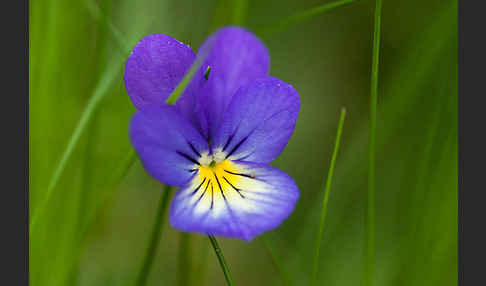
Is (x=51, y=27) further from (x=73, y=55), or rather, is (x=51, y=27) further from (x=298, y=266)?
(x=298, y=266)

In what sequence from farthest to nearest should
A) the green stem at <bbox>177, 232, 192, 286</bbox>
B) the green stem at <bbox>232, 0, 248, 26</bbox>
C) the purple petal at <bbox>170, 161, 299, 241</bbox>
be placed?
the green stem at <bbox>232, 0, 248, 26</bbox>
the green stem at <bbox>177, 232, 192, 286</bbox>
the purple petal at <bbox>170, 161, 299, 241</bbox>

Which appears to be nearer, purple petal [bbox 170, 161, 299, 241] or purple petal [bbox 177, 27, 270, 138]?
purple petal [bbox 170, 161, 299, 241]

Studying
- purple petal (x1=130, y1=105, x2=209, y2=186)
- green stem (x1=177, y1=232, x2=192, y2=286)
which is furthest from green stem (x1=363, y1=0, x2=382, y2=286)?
green stem (x1=177, y1=232, x2=192, y2=286)

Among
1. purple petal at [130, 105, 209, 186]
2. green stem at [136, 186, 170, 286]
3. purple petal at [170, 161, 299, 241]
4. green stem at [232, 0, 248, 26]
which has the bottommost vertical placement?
green stem at [136, 186, 170, 286]

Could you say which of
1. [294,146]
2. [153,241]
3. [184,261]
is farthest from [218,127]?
[294,146]

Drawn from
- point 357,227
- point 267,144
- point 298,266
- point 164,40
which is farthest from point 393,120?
point 164,40

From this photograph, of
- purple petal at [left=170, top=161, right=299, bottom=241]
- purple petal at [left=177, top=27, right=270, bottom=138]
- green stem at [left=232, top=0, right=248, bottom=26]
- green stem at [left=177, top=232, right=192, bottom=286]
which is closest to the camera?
purple petal at [left=170, top=161, right=299, bottom=241]

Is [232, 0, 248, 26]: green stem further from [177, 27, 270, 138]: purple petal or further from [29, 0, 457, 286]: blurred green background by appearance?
[177, 27, 270, 138]: purple petal

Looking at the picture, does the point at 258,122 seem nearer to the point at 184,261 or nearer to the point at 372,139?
the point at 372,139
